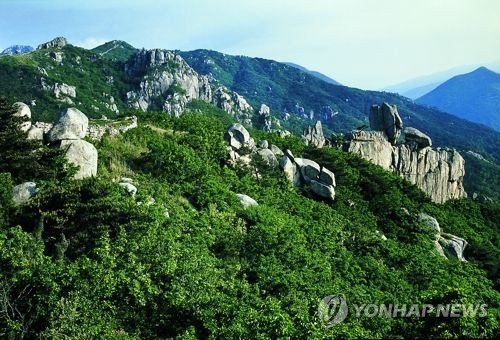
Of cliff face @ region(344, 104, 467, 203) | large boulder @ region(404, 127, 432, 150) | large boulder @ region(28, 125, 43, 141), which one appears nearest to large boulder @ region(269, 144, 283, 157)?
cliff face @ region(344, 104, 467, 203)

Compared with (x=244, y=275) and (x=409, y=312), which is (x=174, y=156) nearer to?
(x=244, y=275)

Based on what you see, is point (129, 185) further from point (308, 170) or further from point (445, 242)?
point (445, 242)

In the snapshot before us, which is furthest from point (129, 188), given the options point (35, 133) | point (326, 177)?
point (326, 177)

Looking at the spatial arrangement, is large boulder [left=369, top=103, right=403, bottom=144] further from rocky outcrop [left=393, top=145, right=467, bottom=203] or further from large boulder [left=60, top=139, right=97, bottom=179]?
large boulder [left=60, top=139, right=97, bottom=179]

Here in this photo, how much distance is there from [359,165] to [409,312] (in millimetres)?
55353

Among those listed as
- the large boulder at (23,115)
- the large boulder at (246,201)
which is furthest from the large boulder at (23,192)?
the large boulder at (246,201)

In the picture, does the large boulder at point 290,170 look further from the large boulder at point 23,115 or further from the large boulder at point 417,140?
the large boulder at point 417,140

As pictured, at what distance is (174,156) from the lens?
46438 millimetres

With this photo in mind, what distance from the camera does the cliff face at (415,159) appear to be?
90.4m

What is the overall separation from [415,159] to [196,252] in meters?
77.1

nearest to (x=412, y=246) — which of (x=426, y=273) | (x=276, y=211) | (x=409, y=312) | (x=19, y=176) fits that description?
(x=426, y=273)

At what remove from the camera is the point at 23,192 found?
34.4 metres

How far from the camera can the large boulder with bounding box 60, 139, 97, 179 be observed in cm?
3984

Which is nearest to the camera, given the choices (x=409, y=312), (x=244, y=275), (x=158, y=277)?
(x=409, y=312)
